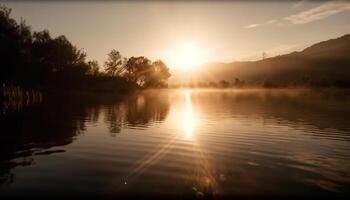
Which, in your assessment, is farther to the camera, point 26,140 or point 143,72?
point 143,72

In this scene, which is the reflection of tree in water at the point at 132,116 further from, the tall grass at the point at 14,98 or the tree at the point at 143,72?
the tree at the point at 143,72

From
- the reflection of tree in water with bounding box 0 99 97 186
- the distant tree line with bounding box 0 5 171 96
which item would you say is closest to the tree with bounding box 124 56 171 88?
the distant tree line with bounding box 0 5 171 96

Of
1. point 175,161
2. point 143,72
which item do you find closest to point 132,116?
point 175,161

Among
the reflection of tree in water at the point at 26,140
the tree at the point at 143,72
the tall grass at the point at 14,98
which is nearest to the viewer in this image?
the reflection of tree in water at the point at 26,140

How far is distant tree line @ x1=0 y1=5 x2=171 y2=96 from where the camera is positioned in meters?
62.6

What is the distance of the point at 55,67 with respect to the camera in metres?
116

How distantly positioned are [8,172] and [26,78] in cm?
6862

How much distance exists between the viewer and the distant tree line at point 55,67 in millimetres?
62644

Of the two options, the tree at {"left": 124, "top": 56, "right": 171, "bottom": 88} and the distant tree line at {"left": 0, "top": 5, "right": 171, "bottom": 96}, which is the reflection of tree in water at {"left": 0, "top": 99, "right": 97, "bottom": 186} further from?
the tree at {"left": 124, "top": 56, "right": 171, "bottom": 88}

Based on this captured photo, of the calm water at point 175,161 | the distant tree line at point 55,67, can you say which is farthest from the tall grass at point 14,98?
the calm water at point 175,161

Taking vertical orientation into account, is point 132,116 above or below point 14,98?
below

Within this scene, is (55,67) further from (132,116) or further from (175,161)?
(175,161)

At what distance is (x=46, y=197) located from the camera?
36.1ft

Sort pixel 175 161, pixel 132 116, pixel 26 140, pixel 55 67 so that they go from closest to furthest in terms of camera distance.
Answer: pixel 175 161 < pixel 26 140 < pixel 132 116 < pixel 55 67
